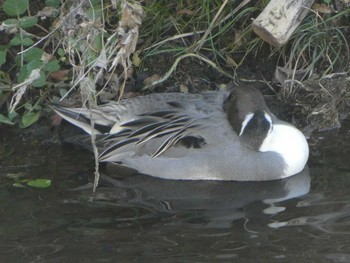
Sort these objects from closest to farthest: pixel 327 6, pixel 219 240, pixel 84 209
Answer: pixel 219 240 → pixel 84 209 → pixel 327 6

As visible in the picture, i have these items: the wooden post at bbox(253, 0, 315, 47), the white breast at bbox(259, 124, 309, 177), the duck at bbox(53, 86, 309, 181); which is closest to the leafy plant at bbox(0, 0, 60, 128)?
the duck at bbox(53, 86, 309, 181)

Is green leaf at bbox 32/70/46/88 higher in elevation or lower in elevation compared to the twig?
lower

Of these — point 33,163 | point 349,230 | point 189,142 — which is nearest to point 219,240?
point 349,230

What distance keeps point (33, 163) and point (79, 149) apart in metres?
0.40

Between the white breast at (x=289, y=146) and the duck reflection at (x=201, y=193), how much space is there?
0.08m

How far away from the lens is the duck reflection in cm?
600

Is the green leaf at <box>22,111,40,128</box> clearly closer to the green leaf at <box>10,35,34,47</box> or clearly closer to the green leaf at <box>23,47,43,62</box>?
the green leaf at <box>23,47,43,62</box>

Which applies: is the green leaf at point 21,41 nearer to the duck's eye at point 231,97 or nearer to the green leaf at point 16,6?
the green leaf at point 16,6

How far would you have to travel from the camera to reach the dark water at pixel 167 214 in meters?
5.33

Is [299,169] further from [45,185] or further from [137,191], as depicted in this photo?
[45,185]

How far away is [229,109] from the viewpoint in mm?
6688

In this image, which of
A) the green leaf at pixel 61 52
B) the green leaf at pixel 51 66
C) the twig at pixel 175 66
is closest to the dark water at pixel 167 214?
the green leaf at pixel 51 66

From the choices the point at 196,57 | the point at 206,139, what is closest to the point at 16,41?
the point at 196,57

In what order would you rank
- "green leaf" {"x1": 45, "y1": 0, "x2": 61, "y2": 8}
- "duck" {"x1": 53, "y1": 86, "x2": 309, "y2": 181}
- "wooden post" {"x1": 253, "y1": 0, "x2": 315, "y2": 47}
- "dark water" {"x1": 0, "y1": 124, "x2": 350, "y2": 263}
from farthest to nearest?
"green leaf" {"x1": 45, "y1": 0, "x2": 61, "y2": 8} → "wooden post" {"x1": 253, "y1": 0, "x2": 315, "y2": 47} → "duck" {"x1": 53, "y1": 86, "x2": 309, "y2": 181} → "dark water" {"x1": 0, "y1": 124, "x2": 350, "y2": 263}
